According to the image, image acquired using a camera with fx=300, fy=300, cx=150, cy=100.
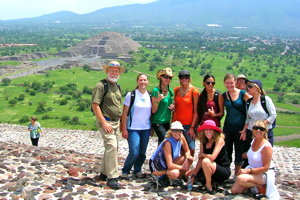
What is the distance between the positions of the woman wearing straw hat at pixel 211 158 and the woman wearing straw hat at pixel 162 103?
995mm

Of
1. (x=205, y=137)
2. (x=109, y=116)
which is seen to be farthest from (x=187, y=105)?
(x=109, y=116)

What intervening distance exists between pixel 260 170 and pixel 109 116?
316 centimetres

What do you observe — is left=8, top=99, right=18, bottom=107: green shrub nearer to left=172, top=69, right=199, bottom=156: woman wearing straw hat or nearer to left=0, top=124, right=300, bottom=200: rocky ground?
left=0, top=124, right=300, bottom=200: rocky ground

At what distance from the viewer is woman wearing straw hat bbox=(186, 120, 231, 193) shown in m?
6.00

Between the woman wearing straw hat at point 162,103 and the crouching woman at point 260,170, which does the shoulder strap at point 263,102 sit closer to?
the crouching woman at point 260,170

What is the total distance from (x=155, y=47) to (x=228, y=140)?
11245 centimetres

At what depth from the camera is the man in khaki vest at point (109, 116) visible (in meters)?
6.03

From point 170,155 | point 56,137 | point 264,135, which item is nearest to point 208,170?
point 170,155

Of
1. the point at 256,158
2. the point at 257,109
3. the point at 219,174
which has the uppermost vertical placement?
the point at 257,109

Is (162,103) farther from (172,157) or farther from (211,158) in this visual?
(211,158)

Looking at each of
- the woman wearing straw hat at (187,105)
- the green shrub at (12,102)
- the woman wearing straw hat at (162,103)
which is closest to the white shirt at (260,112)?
the woman wearing straw hat at (187,105)

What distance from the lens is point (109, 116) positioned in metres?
6.26

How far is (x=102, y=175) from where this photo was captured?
21.7 feet

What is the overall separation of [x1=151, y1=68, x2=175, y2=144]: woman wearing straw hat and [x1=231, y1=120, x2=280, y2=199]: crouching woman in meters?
1.93
